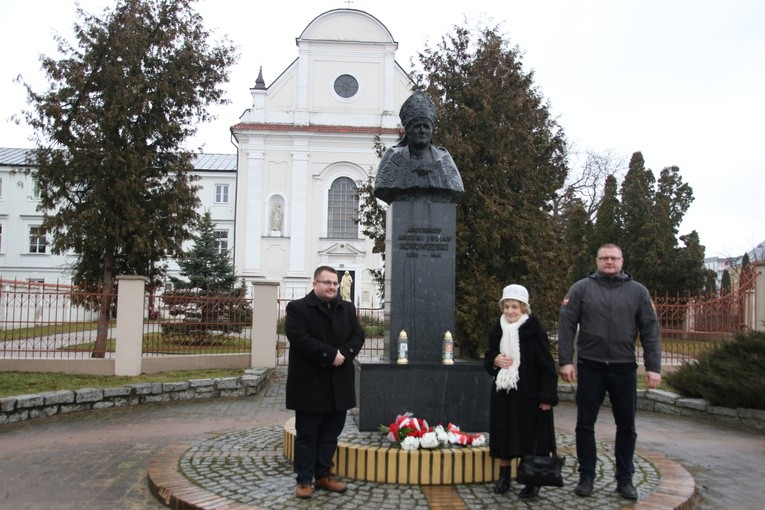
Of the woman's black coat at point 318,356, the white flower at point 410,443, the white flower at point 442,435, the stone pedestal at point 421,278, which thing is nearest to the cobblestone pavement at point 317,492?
the white flower at point 410,443

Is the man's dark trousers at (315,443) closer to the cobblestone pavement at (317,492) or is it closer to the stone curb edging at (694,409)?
the cobblestone pavement at (317,492)

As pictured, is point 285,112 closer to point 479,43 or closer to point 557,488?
point 479,43

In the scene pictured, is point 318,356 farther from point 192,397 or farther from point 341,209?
point 341,209

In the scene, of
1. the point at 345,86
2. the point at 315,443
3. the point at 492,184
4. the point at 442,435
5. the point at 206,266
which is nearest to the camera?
the point at 315,443

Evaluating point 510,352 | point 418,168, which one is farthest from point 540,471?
point 418,168

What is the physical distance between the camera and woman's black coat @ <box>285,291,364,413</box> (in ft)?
16.6

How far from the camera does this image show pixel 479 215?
1320 cm

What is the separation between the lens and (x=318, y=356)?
501 cm

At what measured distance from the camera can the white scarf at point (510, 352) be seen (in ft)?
16.8

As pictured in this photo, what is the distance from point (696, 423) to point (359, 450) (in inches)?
252

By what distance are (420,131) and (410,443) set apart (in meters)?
3.12

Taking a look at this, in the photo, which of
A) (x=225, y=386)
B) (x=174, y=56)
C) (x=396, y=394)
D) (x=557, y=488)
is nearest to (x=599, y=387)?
(x=557, y=488)

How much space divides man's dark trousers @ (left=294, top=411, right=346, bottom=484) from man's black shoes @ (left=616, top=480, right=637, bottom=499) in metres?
2.28

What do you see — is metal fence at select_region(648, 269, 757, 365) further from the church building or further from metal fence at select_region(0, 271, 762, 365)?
the church building
